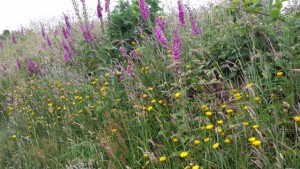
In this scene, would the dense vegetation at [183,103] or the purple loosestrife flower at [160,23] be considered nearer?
the dense vegetation at [183,103]

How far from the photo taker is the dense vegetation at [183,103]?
2.47 meters

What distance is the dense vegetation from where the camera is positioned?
2475mm

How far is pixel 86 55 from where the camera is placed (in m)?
5.91

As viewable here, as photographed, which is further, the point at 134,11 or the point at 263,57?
the point at 134,11

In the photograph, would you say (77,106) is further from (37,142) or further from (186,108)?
(186,108)

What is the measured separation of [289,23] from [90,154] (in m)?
2.25

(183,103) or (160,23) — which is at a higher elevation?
(160,23)

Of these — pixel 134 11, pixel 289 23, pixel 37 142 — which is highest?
pixel 134 11

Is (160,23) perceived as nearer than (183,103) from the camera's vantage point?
No

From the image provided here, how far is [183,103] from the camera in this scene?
3.01 meters

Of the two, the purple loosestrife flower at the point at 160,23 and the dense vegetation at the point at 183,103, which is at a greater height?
the purple loosestrife flower at the point at 160,23

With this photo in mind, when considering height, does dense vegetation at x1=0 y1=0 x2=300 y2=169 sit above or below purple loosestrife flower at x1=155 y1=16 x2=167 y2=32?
below

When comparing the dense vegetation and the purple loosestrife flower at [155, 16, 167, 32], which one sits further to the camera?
the purple loosestrife flower at [155, 16, 167, 32]

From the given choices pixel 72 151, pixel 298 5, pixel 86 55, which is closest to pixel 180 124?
pixel 72 151
